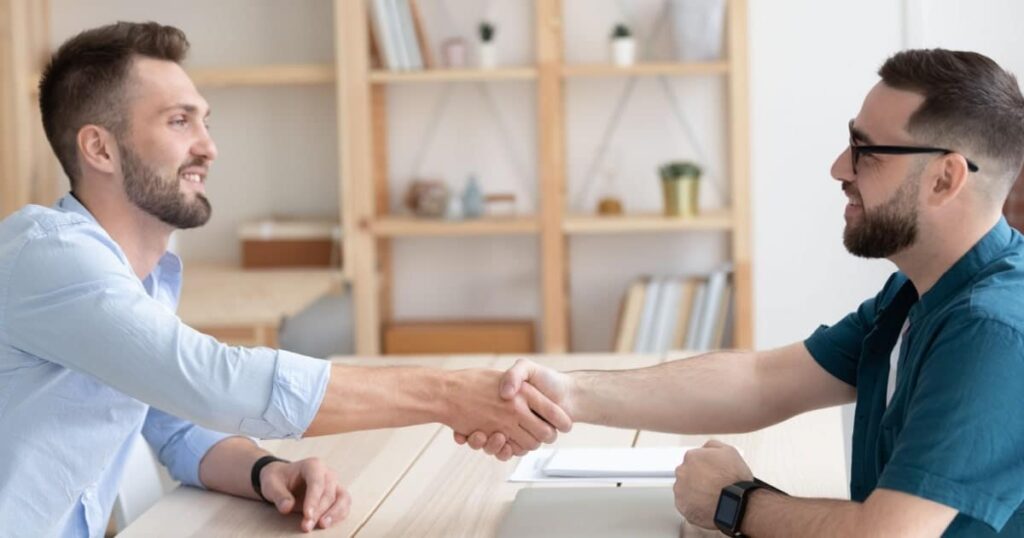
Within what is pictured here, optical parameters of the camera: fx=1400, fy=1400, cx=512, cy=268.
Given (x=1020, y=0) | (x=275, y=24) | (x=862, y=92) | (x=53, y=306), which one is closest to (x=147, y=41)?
(x=53, y=306)

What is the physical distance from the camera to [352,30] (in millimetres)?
4312

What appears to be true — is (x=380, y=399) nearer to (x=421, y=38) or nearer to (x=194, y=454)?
(x=194, y=454)

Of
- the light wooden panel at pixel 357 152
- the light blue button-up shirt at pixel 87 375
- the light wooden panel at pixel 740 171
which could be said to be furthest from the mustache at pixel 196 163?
Answer: the light wooden panel at pixel 740 171

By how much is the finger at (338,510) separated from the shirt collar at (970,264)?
2.65 ft

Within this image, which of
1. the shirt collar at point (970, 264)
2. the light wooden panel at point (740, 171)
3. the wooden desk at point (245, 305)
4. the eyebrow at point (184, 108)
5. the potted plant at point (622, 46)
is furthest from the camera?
the potted plant at point (622, 46)

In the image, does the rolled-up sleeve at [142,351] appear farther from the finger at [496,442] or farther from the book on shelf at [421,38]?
the book on shelf at [421,38]

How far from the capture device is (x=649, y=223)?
170 inches

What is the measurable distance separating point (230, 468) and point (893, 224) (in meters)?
1.00

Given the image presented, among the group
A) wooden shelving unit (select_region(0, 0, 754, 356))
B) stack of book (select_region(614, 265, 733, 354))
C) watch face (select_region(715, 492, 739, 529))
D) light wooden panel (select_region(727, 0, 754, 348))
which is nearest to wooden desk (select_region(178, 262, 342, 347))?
wooden shelving unit (select_region(0, 0, 754, 356))

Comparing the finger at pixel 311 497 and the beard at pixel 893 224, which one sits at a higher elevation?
the beard at pixel 893 224

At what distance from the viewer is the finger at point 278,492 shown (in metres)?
1.92

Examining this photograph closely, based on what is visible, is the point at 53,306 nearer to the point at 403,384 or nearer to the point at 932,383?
the point at 403,384

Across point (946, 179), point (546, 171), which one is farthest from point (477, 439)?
point (546, 171)

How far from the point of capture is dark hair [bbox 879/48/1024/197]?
1.70m
